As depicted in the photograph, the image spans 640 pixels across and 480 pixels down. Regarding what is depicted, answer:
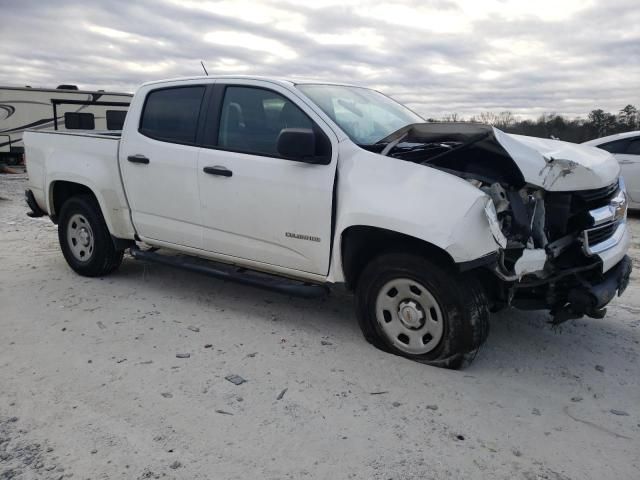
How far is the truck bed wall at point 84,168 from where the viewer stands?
17.0 feet

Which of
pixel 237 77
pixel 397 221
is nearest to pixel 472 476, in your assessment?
pixel 397 221

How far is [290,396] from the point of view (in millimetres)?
3314

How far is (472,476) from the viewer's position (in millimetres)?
2582

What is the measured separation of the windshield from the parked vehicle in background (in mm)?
5659

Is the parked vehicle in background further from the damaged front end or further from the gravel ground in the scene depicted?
the damaged front end

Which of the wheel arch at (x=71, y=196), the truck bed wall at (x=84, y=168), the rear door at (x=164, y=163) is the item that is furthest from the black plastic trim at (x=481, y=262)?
the wheel arch at (x=71, y=196)

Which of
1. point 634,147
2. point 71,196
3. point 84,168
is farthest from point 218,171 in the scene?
point 634,147

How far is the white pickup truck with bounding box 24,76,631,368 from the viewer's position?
3.39 m

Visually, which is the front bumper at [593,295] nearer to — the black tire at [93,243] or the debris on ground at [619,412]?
the debris on ground at [619,412]

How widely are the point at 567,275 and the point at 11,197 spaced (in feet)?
37.8

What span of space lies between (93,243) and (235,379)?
2.80 metres

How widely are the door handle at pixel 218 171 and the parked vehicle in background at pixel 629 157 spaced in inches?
280

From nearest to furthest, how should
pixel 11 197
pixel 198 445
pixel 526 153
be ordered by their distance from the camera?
pixel 198 445, pixel 526 153, pixel 11 197

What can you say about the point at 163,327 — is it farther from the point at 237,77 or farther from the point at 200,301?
the point at 237,77
